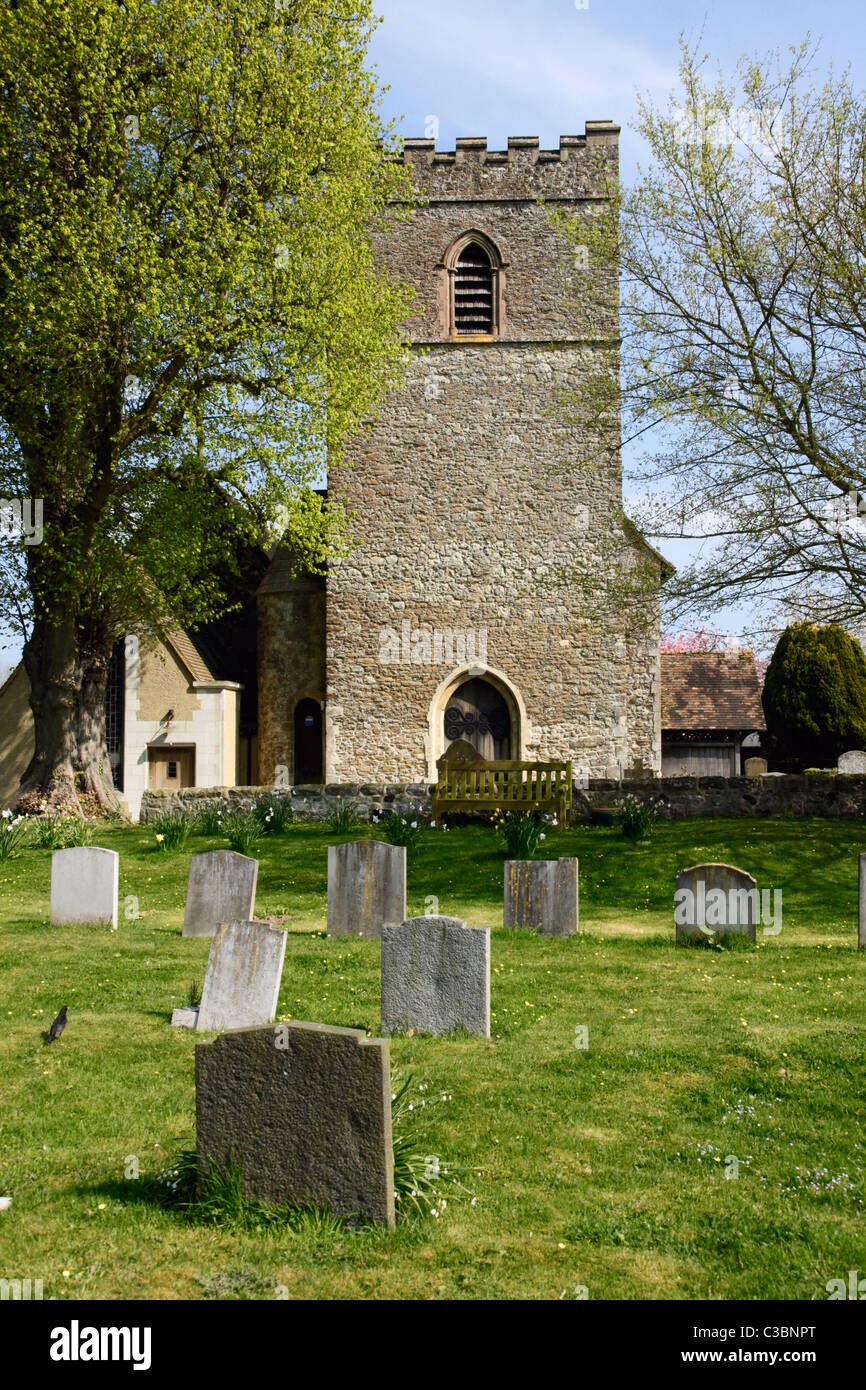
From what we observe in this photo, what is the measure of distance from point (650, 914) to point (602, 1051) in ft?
18.3

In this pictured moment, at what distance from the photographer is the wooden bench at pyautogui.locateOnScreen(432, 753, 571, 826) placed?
17.3 metres

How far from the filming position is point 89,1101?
5551 mm

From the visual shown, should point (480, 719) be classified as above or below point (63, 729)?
above

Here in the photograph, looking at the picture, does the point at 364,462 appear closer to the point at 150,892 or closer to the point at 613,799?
the point at 613,799

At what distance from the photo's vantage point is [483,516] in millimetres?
21828

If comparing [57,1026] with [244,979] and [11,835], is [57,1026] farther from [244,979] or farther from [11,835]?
[11,835]

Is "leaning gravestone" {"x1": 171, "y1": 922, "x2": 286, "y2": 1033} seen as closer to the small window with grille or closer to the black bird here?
the black bird

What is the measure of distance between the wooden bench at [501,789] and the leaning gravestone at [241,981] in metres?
10.4

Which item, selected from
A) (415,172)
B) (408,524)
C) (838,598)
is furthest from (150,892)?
(415,172)

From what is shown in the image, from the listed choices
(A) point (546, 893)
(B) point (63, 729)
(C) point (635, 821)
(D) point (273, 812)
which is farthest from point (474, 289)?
(A) point (546, 893)

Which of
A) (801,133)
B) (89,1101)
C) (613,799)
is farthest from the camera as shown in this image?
(613,799)

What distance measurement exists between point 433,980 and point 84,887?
15.5 ft

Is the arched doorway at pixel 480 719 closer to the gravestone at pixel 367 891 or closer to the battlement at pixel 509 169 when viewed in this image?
the battlement at pixel 509 169

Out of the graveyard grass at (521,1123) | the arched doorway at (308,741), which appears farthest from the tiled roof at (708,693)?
the graveyard grass at (521,1123)
